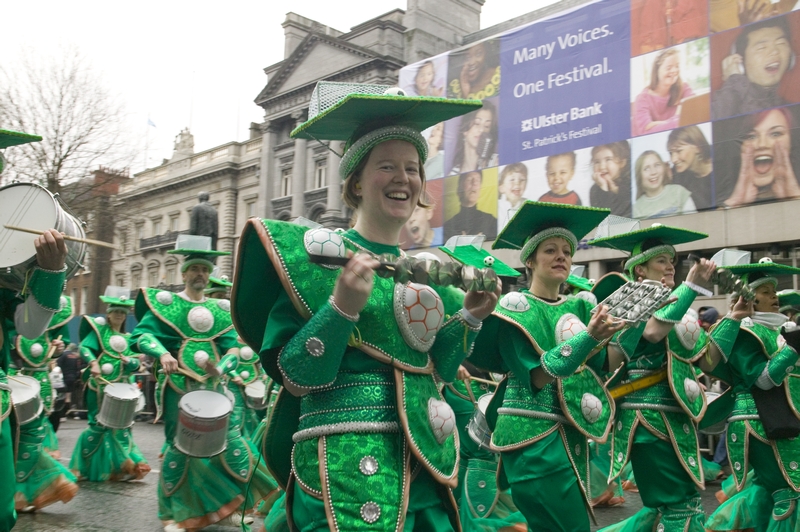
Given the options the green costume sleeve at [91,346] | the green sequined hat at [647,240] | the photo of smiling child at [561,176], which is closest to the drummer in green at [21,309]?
the green sequined hat at [647,240]

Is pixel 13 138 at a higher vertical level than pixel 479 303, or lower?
higher

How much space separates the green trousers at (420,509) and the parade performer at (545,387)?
146cm

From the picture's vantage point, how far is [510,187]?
2792cm

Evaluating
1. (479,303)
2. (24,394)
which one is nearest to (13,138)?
(24,394)

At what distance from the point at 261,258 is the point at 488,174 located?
26.1m

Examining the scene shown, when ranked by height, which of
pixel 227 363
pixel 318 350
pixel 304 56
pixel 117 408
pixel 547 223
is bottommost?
pixel 117 408

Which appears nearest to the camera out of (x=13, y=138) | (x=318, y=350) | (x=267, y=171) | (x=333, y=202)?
(x=318, y=350)

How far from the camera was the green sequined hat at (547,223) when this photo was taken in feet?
16.1

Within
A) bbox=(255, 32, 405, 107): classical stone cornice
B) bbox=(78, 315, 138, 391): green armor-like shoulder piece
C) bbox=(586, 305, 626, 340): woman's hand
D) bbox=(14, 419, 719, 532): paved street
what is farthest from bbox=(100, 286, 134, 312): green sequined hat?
bbox=(255, 32, 405, 107): classical stone cornice

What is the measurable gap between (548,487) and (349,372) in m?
2.08

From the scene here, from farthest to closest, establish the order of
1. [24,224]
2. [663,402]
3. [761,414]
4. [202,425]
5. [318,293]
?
1. [202,425]
2. [761,414]
3. [663,402]
4. [24,224]
5. [318,293]

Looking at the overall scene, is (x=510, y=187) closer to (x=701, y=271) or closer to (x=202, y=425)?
(x=202, y=425)

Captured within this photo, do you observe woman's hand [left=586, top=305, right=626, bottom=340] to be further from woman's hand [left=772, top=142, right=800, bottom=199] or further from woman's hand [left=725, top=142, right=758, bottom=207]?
woman's hand [left=725, top=142, right=758, bottom=207]

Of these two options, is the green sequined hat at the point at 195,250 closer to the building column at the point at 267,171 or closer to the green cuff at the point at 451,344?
the green cuff at the point at 451,344
